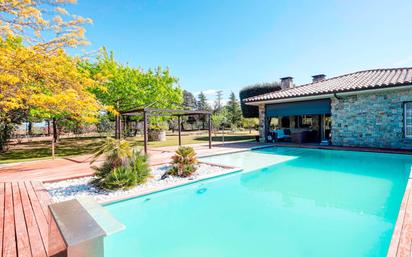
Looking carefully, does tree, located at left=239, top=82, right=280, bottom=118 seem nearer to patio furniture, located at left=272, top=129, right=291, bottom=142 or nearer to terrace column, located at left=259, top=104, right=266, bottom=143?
patio furniture, located at left=272, top=129, right=291, bottom=142

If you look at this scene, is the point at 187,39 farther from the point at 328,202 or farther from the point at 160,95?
the point at 328,202

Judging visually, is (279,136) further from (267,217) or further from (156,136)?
(267,217)

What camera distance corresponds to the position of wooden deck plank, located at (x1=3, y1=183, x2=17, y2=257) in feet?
8.40

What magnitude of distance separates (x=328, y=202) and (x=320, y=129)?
14.3 meters

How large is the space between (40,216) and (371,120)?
14.5m

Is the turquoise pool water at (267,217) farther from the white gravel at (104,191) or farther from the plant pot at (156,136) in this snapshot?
the plant pot at (156,136)

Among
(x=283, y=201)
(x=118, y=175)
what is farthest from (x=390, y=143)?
(x=118, y=175)

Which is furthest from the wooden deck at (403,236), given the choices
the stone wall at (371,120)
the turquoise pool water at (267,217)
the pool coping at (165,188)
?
the stone wall at (371,120)

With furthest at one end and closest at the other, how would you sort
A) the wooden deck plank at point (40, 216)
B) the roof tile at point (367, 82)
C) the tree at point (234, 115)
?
the tree at point (234, 115)
the roof tile at point (367, 82)
the wooden deck plank at point (40, 216)

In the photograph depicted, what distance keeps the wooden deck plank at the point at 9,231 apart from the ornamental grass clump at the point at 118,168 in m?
1.71

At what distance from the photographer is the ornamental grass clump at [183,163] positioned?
6.76 m

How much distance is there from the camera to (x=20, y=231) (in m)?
3.06

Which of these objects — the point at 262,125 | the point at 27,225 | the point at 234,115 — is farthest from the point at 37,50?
the point at 234,115

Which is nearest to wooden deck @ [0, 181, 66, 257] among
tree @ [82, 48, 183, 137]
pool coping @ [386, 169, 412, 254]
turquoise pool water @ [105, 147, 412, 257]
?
turquoise pool water @ [105, 147, 412, 257]
